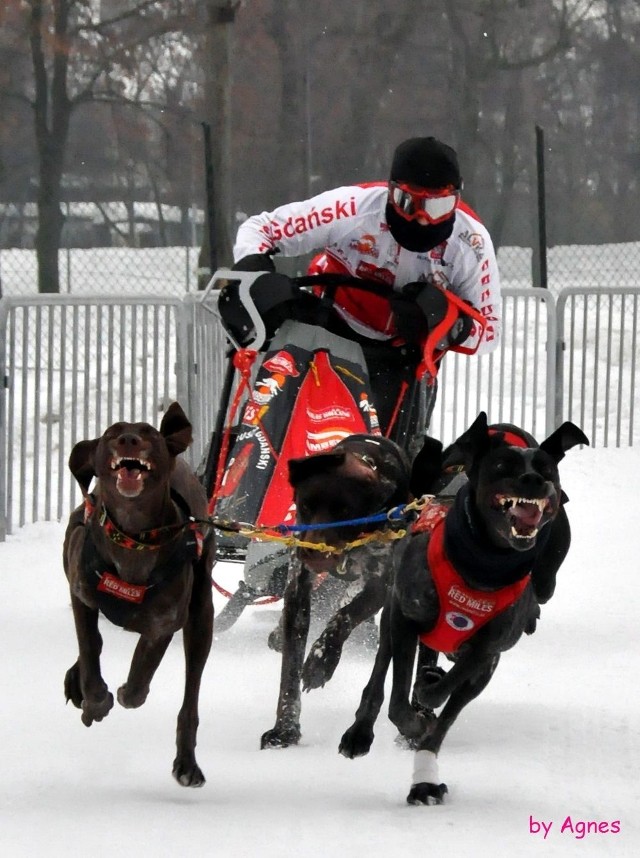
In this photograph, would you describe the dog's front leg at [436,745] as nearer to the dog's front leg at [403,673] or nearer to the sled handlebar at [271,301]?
the dog's front leg at [403,673]

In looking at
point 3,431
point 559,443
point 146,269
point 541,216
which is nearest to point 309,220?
point 559,443

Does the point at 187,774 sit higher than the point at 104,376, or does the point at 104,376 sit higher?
the point at 104,376

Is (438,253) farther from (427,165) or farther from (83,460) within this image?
(83,460)

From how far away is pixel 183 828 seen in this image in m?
2.95

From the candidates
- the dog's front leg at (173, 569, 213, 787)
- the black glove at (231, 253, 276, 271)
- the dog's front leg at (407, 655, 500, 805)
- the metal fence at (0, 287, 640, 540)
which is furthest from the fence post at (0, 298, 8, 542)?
the dog's front leg at (407, 655, 500, 805)

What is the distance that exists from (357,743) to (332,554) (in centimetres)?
66

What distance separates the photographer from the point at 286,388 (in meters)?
4.62

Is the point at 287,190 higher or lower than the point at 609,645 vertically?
higher

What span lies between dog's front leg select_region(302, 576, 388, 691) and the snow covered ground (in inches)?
6.6

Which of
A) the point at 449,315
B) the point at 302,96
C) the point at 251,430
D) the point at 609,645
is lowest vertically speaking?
the point at 609,645

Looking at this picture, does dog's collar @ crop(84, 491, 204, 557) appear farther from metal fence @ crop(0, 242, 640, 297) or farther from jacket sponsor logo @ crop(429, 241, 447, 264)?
metal fence @ crop(0, 242, 640, 297)

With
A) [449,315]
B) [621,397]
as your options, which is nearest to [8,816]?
[449,315]

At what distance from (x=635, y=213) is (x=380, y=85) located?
3176 millimetres

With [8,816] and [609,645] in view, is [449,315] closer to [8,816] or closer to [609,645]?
[609,645]
